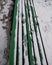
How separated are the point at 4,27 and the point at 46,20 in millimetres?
753

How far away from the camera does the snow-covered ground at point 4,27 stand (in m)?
2.02

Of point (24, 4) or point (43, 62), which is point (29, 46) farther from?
point (24, 4)

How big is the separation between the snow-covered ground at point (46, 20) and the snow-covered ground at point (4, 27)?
0.54m

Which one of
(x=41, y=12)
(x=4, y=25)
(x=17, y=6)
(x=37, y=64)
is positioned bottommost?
(x=37, y=64)

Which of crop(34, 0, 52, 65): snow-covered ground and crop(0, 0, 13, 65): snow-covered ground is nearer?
crop(0, 0, 13, 65): snow-covered ground

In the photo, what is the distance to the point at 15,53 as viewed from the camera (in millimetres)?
1940

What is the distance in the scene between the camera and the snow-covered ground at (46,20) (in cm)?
213

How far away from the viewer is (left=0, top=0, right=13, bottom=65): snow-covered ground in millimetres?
2023

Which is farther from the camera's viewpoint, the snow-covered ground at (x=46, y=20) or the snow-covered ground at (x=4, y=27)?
the snow-covered ground at (x=46, y=20)

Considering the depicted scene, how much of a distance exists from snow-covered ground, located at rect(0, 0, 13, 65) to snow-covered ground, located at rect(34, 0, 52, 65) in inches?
21.3

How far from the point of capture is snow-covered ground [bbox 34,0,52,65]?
2.13 m

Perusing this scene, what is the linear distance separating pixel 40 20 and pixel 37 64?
1.03 meters

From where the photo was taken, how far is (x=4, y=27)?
2523 mm

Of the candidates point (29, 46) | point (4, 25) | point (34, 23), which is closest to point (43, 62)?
point (29, 46)
